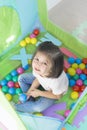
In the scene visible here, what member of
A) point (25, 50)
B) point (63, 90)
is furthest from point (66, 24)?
point (63, 90)

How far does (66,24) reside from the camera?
157 centimetres

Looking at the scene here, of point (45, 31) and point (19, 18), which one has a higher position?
point (19, 18)

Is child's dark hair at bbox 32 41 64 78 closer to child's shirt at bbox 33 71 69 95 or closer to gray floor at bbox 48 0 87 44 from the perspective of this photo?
child's shirt at bbox 33 71 69 95

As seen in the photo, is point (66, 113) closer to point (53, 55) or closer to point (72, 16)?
point (53, 55)

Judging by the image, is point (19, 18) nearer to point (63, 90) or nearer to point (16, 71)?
point (16, 71)

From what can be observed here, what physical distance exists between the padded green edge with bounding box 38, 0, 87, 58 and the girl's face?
360 mm

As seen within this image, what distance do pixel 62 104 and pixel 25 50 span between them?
33cm

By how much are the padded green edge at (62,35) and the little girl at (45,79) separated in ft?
0.85

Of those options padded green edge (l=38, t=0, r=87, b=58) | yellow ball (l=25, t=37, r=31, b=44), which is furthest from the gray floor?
yellow ball (l=25, t=37, r=31, b=44)

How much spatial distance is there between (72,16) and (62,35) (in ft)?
0.67

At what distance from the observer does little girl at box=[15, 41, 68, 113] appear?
1.08 meters

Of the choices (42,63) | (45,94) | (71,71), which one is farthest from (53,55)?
(71,71)

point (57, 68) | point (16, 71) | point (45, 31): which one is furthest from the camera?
point (45, 31)

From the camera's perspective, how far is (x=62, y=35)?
146cm
